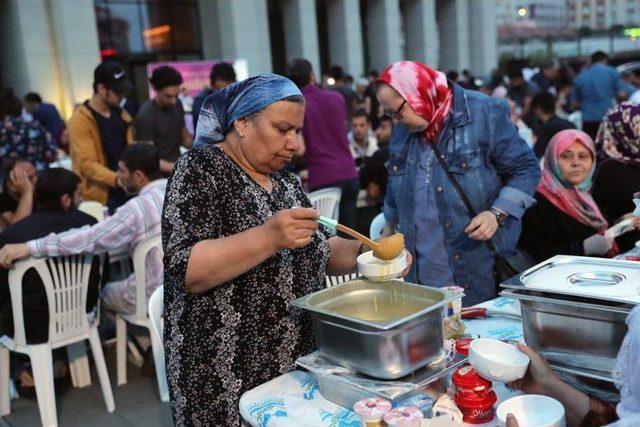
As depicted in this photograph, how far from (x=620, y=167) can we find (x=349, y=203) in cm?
214

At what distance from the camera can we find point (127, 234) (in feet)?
11.0

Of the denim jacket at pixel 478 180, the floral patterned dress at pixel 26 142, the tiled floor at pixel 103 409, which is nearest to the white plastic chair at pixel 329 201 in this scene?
the tiled floor at pixel 103 409

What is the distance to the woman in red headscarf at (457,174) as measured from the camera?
8.11 ft

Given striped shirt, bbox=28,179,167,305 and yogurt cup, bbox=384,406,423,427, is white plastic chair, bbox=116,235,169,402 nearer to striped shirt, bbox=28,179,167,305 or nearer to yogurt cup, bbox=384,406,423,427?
striped shirt, bbox=28,179,167,305

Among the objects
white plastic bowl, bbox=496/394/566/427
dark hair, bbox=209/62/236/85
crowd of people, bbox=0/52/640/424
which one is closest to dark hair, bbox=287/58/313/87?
crowd of people, bbox=0/52/640/424

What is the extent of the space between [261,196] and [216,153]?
17 centimetres

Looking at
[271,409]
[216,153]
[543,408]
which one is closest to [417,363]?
[543,408]

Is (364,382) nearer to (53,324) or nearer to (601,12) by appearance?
(53,324)

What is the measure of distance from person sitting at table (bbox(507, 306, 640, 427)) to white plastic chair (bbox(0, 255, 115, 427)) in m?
2.61

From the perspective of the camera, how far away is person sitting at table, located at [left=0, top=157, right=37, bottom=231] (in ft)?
13.4

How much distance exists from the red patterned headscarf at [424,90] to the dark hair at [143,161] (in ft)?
5.45

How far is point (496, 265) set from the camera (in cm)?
260

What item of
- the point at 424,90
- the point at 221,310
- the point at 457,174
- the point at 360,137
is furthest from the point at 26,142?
the point at 221,310

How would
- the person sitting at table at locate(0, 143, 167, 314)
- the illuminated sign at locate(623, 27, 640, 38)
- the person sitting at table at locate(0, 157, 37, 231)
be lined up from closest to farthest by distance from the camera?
the person sitting at table at locate(0, 143, 167, 314) < the person sitting at table at locate(0, 157, 37, 231) < the illuminated sign at locate(623, 27, 640, 38)
